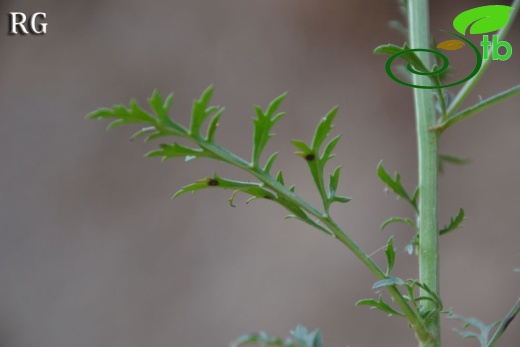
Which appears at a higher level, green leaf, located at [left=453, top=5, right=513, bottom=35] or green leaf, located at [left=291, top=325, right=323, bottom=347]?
green leaf, located at [left=453, top=5, right=513, bottom=35]

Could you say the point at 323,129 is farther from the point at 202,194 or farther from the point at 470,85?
the point at 202,194

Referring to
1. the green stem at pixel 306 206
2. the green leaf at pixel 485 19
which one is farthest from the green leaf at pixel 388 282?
the green leaf at pixel 485 19

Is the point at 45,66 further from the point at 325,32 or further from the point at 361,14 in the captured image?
the point at 361,14

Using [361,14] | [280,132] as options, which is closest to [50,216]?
[280,132]

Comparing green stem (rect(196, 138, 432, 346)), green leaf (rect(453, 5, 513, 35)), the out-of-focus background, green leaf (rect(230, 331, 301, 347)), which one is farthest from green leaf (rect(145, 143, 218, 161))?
the out-of-focus background

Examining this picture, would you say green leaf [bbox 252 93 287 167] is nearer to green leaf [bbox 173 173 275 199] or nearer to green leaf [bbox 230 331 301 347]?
green leaf [bbox 173 173 275 199]

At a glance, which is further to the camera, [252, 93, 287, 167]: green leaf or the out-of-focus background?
the out-of-focus background

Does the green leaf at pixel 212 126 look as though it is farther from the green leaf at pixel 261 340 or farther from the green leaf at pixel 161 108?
the green leaf at pixel 261 340
